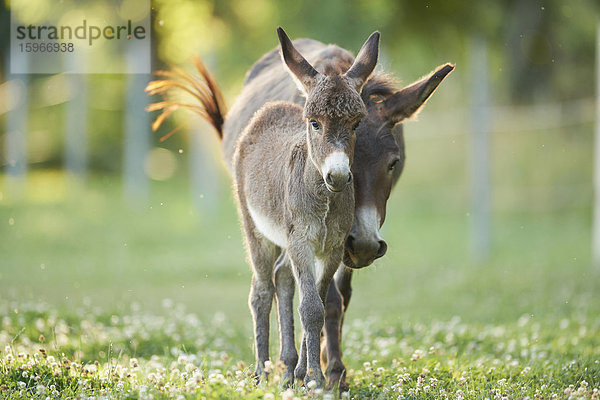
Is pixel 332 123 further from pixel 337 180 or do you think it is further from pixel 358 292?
pixel 358 292

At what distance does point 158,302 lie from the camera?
11.4 m

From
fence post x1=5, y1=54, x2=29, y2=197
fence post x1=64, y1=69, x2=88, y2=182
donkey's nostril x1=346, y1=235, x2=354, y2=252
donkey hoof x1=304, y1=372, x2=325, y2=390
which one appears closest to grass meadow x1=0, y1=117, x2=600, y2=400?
donkey hoof x1=304, y1=372, x2=325, y2=390

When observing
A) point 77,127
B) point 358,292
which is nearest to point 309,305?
point 358,292

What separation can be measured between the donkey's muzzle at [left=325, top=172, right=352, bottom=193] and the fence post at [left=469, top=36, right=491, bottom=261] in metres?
11.7

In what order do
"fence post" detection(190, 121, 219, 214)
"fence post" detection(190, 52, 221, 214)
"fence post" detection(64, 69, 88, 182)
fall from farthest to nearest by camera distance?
1. "fence post" detection(64, 69, 88, 182)
2. "fence post" detection(190, 121, 219, 214)
3. "fence post" detection(190, 52, 221, 214)

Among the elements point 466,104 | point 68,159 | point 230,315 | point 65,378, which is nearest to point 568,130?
point 466,104

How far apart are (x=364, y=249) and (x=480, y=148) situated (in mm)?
11445

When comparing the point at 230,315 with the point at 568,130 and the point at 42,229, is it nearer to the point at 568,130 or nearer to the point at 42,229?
the point at 42,229

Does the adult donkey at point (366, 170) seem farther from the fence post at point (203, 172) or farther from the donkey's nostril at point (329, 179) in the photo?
the fence post at point (203, 172)

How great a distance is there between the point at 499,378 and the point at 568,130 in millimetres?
14746

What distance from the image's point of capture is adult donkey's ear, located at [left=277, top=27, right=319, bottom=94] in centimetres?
479

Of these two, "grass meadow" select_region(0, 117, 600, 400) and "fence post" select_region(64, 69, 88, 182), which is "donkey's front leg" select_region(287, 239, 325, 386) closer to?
"grass meadow" select_region(0, 117, 600, 400)

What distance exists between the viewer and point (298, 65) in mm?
4809

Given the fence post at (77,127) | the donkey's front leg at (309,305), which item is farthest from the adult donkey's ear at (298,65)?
the fence post at (77,127)
